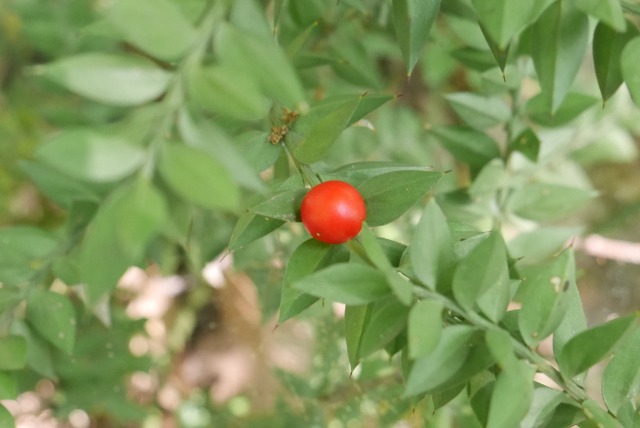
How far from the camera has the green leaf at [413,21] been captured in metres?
0.62

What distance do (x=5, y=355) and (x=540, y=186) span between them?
0.84 m

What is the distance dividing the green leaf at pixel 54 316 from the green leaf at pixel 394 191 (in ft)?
1.20

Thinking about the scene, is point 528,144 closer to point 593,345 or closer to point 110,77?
point 593,345

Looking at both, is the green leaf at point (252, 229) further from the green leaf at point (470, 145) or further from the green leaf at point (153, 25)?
the green leaf at point (470, 145)

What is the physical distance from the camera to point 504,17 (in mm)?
540

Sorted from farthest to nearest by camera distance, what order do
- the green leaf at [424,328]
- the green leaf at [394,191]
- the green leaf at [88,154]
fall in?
the green leaf at [394,191], the green leaf at [424,328], the green leaf at [88,154]

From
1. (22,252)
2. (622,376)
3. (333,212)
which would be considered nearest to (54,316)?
(22,252)

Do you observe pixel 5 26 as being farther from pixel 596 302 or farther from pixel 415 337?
pixel 596 302

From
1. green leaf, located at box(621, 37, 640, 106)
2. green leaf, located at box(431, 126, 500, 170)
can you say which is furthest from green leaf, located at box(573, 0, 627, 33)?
green leaf, located at box(431, 126, 500, 170)

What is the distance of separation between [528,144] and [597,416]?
1.52 feet

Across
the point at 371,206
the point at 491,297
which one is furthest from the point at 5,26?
the point at 491,297

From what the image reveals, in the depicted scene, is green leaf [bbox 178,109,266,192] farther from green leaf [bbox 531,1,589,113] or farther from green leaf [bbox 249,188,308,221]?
green leaf [bbox 531,1,589,113]

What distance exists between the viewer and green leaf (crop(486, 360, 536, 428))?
51 centimetres

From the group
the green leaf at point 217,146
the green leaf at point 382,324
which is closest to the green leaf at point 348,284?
the green leaf at point 382,324
